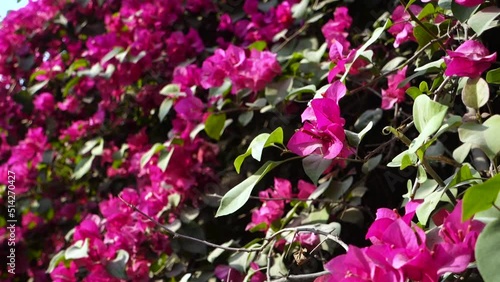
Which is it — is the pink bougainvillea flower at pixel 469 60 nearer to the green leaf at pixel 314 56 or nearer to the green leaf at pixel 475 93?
the green leaf at pixel 475 93

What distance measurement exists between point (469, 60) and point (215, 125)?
0.74 meters

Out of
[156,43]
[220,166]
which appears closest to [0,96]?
[156,43]

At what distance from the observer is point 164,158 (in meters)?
1.51

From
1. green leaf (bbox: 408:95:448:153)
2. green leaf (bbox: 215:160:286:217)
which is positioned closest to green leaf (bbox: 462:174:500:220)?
green leaf (bbox: 408:95:448:153)

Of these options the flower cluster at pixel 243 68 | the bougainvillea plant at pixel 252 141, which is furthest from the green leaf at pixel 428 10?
the flower cluster at pixel 243 68

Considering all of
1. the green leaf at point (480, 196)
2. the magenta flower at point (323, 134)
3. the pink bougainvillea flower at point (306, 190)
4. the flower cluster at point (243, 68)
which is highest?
the green leaf at point (480, 196)

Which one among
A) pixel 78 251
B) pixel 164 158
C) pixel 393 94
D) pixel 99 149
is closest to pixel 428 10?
pixel 393 94

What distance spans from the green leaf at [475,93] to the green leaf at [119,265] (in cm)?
84

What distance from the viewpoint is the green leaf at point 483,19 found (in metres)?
0.82

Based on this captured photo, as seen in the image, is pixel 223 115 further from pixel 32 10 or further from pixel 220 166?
pixel 32 10

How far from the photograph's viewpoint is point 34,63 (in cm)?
247

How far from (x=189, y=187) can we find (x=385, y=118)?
0.49 meters

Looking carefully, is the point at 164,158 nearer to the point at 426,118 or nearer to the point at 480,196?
the point at 426,118

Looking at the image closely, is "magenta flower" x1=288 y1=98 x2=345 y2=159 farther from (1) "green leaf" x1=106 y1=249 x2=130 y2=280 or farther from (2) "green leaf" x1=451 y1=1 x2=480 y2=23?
(1) "green leaf" x1=106 y1=249 x2=130 y2=280
